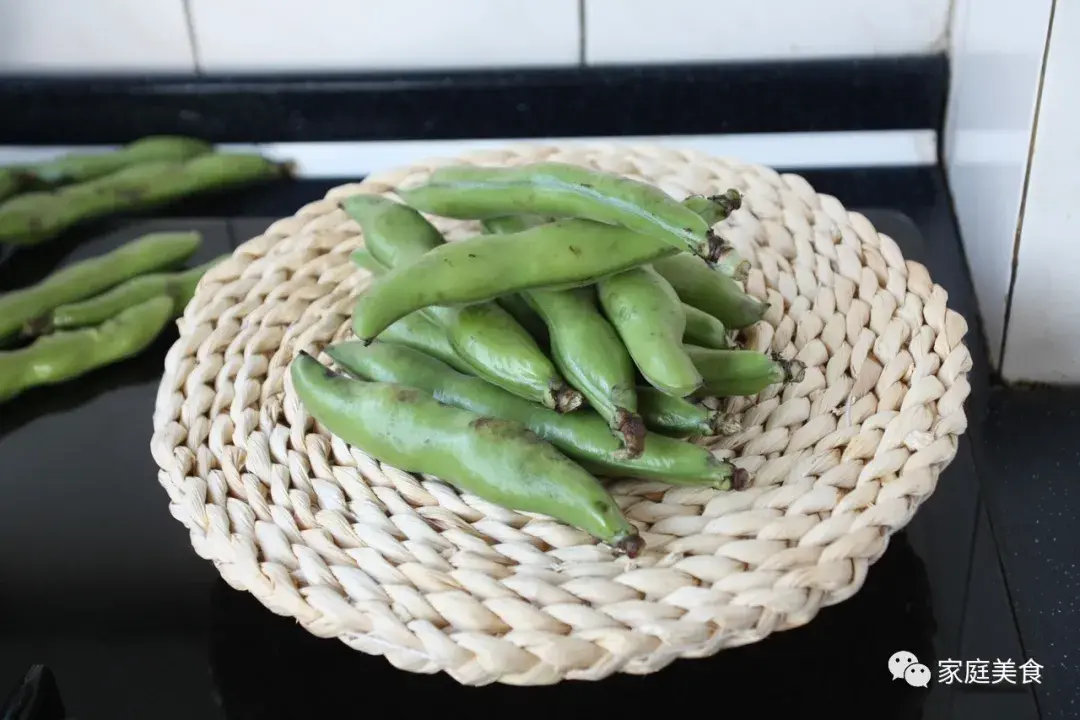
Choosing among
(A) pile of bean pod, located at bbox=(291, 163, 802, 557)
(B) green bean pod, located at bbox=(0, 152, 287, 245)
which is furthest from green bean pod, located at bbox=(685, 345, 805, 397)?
(B) green bean pod, located at bbox=(0, 152, 287, 245)

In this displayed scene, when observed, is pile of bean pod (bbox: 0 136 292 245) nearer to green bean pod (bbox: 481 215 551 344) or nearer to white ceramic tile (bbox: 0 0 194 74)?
white ceramic tile (bbox: 0 0 194 74)

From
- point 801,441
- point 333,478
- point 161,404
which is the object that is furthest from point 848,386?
point 161,404

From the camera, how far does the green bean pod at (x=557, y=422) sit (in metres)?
0.55

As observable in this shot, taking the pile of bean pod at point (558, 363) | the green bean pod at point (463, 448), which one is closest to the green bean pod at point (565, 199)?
the pile of bean pod at point (558, 363)

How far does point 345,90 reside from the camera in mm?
1053

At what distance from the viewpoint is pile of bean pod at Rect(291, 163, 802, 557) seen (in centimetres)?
55

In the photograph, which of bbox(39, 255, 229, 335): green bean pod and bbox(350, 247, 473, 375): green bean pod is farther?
bbox(39, 255, 229, 335): green bean pod

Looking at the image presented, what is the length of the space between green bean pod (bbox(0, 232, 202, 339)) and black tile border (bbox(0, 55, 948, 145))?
0.18 m

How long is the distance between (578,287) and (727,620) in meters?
0.21

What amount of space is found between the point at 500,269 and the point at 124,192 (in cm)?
60

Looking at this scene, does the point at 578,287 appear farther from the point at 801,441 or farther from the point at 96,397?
the point at 96,397

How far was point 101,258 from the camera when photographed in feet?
3.07

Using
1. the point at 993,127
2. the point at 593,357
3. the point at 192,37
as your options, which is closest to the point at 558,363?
the point at 593,357

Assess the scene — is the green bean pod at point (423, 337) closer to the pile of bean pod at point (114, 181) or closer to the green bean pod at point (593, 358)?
the green bean pod at point (593, 358)
